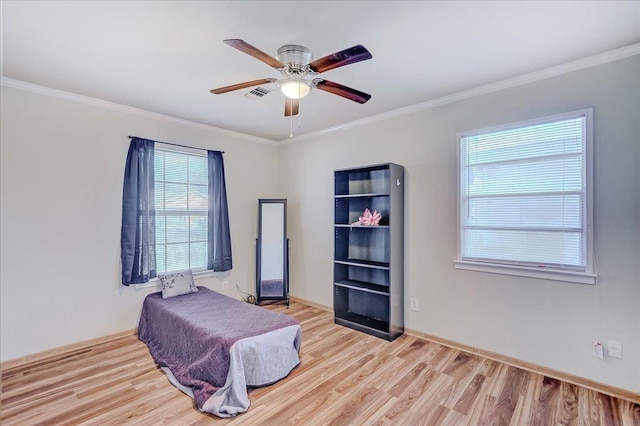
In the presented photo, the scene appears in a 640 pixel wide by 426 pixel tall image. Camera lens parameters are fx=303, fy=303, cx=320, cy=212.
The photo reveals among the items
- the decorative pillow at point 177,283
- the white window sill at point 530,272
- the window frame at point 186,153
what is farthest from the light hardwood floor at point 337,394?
the window frame at point 186,153

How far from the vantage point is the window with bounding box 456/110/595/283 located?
2.38 meters

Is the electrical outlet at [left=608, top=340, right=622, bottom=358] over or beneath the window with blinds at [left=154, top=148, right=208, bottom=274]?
beneath

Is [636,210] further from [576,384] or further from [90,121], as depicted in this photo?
[90,121]

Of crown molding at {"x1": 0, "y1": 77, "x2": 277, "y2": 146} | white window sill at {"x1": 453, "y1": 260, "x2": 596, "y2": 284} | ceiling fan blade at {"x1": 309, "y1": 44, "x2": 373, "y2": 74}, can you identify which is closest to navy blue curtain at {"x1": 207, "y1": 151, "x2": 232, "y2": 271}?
crown molding at {"x1": 0, "y1": 77, "x2": 277, "y2": 146}

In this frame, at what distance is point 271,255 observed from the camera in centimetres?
441

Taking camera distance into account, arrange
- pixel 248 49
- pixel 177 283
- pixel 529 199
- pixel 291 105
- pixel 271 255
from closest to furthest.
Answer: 1. pixel 248 49
2. pixel 291 105
3. pixel 529 199
4. pixel 177 283
5. pixel 271 255

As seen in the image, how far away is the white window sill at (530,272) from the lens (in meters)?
2.35

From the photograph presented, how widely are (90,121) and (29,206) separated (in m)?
0.98

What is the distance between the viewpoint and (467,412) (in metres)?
2.07

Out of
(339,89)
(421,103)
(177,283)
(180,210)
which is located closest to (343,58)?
(339,89)

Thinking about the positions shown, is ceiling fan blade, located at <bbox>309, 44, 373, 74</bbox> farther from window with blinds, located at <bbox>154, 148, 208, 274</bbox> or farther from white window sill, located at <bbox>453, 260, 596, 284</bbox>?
window with blinds, located at <bbox>154, 148, 208, 274</bbox>

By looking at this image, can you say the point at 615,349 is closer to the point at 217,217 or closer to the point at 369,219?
the point at 369,219

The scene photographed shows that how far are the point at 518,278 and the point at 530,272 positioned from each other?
0.36ft

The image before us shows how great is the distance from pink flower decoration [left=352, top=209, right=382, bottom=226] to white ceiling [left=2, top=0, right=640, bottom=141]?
4.35 feet
